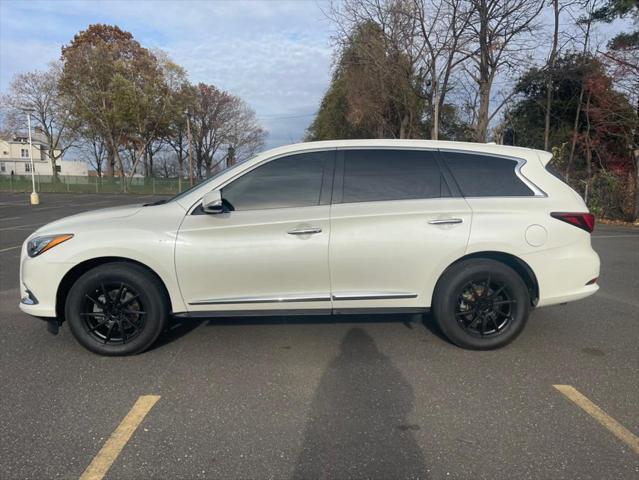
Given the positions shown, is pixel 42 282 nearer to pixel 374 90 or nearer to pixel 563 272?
pixel 563 272

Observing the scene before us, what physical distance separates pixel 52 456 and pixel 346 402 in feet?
5.90

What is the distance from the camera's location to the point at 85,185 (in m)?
47.6

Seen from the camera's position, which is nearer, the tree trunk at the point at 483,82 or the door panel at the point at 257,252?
the door panel at the point at 257,252

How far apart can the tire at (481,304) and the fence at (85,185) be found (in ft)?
146

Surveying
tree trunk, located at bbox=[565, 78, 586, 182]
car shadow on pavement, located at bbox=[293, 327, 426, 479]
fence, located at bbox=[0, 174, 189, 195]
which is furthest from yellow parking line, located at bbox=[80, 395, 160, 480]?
fence, located at bbox=[0, 174, 189, 195]

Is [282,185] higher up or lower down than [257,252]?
higher up

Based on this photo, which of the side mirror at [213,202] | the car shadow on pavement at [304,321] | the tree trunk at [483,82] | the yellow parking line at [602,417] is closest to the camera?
the yellow parking line at [602,417]

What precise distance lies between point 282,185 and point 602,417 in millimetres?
2883

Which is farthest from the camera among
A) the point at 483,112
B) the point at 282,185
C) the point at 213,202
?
the point at 483,112

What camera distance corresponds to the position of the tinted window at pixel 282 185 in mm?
3891

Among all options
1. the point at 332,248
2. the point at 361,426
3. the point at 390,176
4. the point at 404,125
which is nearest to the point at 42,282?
the point at 332,248

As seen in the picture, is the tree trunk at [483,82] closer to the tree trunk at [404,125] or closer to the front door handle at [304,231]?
the tree trunk at [404,125]

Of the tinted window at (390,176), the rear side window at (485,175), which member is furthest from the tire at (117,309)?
the rear side window at (485,175)

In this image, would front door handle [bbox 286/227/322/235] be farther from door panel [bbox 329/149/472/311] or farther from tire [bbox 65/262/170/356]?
tire [bbox 65/262/170/356]
